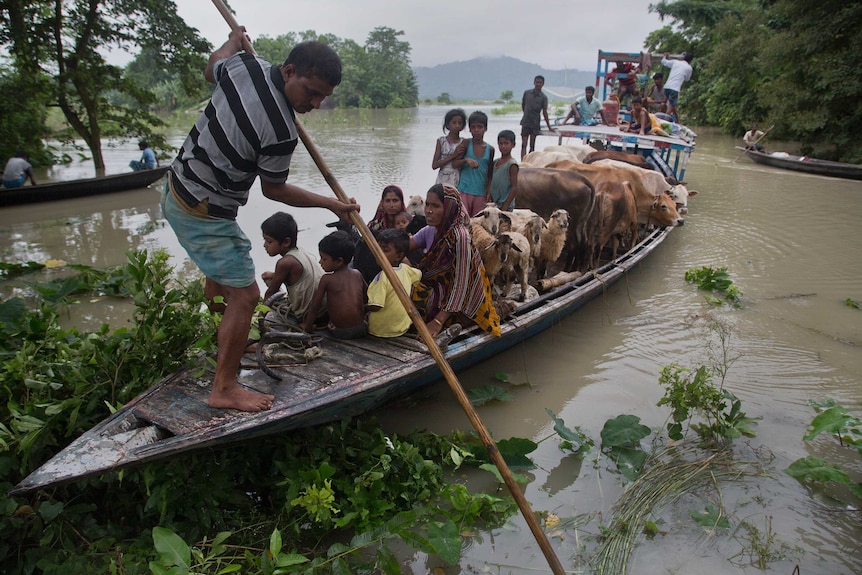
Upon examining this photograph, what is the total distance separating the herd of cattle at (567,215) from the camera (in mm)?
5137

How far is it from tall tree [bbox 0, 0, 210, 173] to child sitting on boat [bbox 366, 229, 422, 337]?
35.1 feet

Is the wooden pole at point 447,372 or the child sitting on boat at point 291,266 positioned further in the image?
the child sitting on boat at point 291,266

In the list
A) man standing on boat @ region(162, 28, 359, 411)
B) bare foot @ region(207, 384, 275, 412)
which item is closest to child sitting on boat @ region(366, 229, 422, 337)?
man standing on boat @ region(162, 28, 359, 411)

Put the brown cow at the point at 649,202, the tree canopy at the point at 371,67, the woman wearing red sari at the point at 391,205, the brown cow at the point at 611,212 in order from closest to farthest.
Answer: the woman wearing red sari at the point at 391,205 → the brown cow at the point at 611,212 → the brown cow at the point at 649,202 → the tree canopy at the point at 371,67

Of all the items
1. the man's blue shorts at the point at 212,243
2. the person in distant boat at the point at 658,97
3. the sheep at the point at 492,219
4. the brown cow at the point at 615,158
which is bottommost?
the sheep at the point at 492,219

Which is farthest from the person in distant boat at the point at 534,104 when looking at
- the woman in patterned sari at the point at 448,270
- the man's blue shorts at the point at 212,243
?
the man's blue shorts at the point at 212,243

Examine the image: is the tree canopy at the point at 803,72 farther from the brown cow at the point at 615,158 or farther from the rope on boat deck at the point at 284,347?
the rope on boat deck at the point at 284,347

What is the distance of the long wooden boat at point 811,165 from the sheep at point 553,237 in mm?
12366

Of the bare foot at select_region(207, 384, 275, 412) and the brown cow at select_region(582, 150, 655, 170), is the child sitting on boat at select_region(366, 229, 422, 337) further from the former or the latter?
the brown cow at select_region(582, 150, 655, 170)

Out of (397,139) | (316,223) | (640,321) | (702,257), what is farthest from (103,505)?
(397,139)

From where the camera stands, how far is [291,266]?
3764 mm

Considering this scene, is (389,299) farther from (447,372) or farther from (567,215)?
(567,215)

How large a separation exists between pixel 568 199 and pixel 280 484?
5.14 metres

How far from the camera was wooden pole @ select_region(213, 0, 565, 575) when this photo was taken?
266cm
